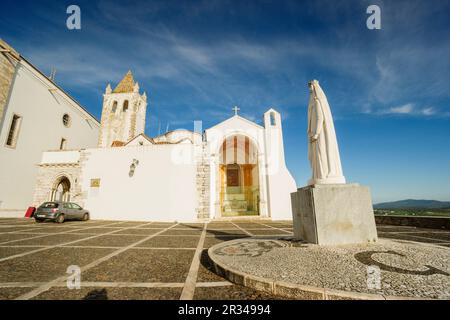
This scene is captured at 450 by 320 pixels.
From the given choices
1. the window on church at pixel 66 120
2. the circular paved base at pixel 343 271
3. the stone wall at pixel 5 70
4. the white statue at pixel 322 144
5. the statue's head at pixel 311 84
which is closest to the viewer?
the circular paved base at pixel 343 271

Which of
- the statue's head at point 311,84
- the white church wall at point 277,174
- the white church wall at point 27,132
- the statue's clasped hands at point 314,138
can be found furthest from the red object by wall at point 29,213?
the statue's head at point 311,84

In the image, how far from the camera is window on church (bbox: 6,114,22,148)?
48.3 feet

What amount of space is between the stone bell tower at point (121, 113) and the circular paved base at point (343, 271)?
26939 mm

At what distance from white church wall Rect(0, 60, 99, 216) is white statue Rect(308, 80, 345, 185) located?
1976cm

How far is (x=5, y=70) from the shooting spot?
13914mm

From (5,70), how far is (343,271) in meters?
22.1

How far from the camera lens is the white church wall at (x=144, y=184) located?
1352cm

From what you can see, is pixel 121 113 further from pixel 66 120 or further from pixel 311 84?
pixel 311 84

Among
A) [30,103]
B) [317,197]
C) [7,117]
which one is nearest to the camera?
[317,197]

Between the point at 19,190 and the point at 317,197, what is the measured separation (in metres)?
20.7

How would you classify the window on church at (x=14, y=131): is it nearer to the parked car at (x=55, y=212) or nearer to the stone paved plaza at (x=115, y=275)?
the parked car at (x=55, y=212)

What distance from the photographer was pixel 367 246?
3.64m

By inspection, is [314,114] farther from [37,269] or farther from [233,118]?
[233,118]
